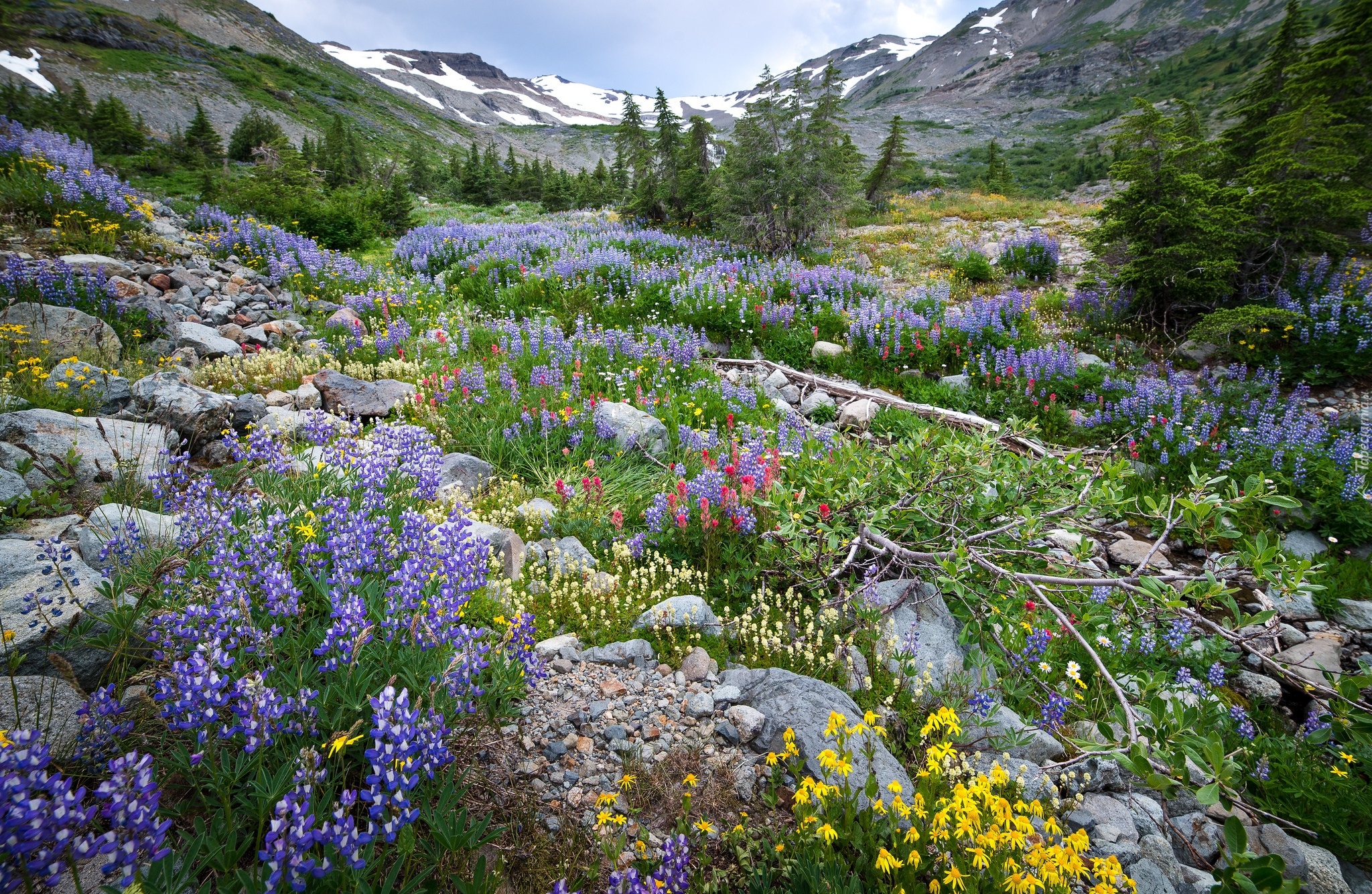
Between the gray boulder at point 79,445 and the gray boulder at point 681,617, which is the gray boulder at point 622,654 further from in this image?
the gray boulder at point 79,445

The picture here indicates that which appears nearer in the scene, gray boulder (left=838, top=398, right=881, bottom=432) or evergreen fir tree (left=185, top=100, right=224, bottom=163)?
gray boulder (left=838, top=398, right=881, bottom=432)

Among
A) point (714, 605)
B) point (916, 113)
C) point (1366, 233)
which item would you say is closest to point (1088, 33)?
point (916, 113)

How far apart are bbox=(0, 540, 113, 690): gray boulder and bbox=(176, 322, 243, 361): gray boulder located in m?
5.66

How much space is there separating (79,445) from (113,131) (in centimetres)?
2225

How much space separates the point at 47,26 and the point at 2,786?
339 ft

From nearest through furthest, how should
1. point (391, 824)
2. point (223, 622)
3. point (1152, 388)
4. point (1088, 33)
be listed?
1. point (391, 824)
2. point (223, 622)
3. point (1152, 388)
4. point (1088, 33)

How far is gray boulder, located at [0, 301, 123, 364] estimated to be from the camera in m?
6.60

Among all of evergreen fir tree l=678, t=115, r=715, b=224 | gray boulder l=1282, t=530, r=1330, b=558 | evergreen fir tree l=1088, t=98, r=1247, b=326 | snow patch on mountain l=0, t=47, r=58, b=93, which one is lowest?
gray boulder l=1282, t=530, r=1330, b=558

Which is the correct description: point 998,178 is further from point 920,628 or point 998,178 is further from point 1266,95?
point 920,628

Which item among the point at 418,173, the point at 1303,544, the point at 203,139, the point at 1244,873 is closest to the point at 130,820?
the point at 1244,873

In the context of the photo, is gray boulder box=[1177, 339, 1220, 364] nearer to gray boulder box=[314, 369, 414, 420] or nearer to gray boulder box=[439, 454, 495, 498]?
gray boulder box=[439, 454, 495, 498]

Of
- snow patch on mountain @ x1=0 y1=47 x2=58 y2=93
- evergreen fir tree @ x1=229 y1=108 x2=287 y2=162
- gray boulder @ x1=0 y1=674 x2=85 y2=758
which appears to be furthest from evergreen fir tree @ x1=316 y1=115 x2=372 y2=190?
snow patch on mountain @ x1=0 y1=47 x2=58 y2=93

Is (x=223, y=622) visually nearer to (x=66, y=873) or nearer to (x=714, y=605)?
(x=66, y=873)

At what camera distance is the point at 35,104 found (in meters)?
17.8
